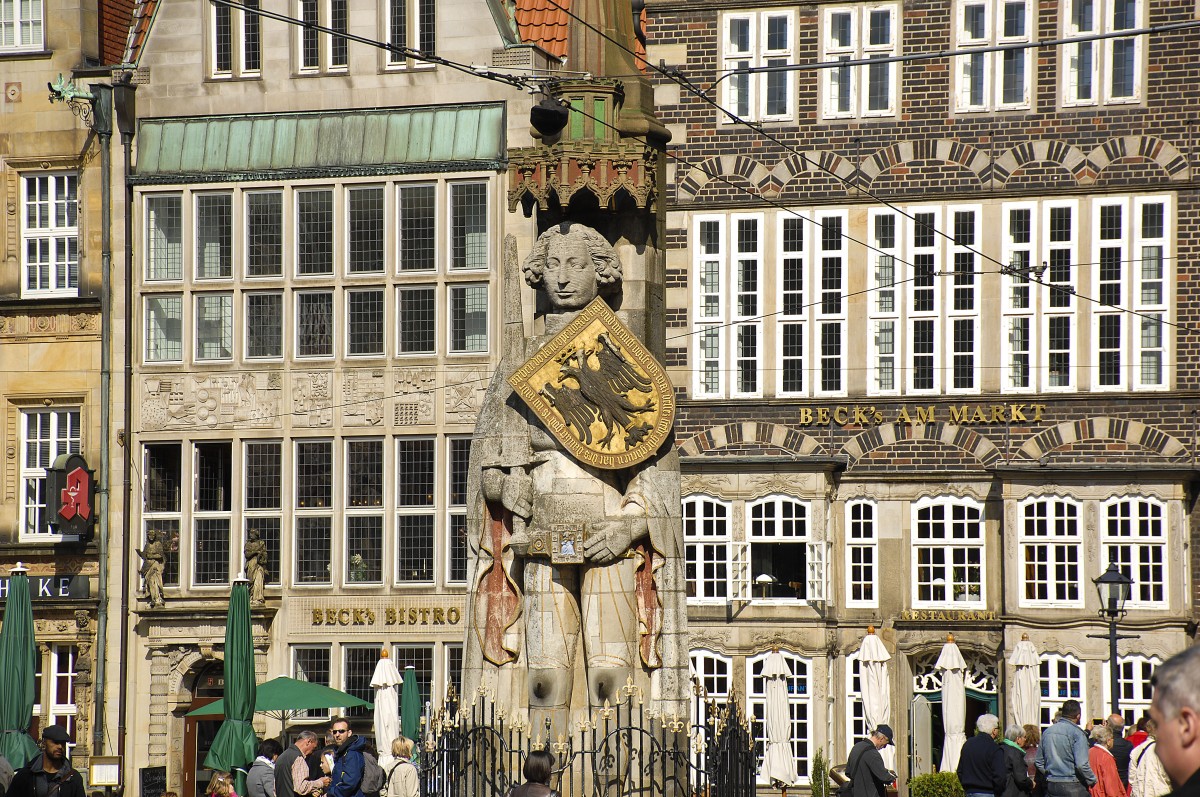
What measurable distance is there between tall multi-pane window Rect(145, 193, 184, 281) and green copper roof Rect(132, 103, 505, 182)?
39 cm

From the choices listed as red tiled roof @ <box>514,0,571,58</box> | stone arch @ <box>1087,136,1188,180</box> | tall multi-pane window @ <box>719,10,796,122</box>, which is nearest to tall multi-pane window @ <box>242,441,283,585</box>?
red tiled roof @ <box>514,0,571,58</box>

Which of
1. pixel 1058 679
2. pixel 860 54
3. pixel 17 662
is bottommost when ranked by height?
pixel 1058 679

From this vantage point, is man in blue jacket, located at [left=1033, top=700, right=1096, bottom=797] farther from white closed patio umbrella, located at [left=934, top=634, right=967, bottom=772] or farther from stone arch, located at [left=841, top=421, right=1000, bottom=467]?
stone arch, located at [left=841, top=421, right=1000, bottom=467]

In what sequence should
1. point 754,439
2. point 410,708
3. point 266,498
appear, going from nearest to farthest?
point 410,708, point 266,498, point 754,439

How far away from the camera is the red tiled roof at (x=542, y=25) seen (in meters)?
30.5

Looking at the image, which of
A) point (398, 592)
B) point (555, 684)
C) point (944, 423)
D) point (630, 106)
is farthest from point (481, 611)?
point (944, 423)

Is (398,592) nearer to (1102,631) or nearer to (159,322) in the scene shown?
(159,322)

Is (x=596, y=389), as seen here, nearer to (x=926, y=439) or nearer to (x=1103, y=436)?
(x=926, y=439)

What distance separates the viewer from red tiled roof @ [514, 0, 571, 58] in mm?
30484

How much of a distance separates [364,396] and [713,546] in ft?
19.4

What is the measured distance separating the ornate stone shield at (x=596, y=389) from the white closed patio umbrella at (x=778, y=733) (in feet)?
44.0

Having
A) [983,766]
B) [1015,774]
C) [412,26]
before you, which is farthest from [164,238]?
[1015,774]

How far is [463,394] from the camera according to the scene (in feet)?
98.5

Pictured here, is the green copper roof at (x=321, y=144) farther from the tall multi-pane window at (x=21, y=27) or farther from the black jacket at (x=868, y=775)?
the black jacket at (x=868, y=775)
